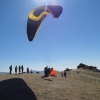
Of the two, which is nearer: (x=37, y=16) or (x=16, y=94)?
(x=16, y=94)

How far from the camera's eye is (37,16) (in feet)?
74.2

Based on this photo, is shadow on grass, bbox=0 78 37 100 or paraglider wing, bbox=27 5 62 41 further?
paraglider wing, bbox=27 5 62 41

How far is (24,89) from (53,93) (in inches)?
123

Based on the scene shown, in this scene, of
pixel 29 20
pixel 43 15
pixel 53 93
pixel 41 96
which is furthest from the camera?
pixel 43 15

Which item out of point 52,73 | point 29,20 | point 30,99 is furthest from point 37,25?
point 52,73

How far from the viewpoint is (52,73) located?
3409 centimetres

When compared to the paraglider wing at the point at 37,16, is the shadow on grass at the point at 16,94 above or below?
below

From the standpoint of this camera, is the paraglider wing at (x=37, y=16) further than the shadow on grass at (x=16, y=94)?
Yes

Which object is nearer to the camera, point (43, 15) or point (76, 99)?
point (76, 99)

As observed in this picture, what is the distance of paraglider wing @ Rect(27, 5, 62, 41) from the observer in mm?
21850

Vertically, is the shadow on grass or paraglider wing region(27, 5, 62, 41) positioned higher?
paraglider wing region(27, 5, 62, 41)

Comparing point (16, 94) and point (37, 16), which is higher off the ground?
point (37, 16)

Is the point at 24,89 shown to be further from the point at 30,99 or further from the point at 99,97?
the point at 99,97

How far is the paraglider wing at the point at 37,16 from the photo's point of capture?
860 inches
